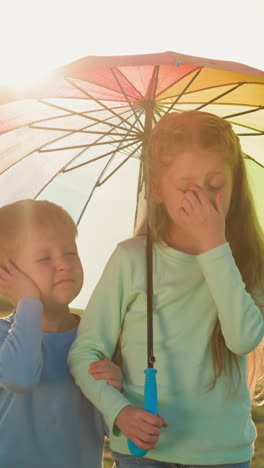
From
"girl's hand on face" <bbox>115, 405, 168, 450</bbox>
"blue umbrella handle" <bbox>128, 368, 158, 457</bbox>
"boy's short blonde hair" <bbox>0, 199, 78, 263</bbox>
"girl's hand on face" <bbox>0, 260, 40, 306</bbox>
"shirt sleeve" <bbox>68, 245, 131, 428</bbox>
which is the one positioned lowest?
"girl's hand on face" <bbox>115, 405, 168, 450</bbox>

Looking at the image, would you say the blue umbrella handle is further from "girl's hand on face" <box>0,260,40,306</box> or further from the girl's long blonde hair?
"girl's hand on face" <box>0,260,40,306</box>

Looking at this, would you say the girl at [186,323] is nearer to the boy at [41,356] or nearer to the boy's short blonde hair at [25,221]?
the boy at [41,356]

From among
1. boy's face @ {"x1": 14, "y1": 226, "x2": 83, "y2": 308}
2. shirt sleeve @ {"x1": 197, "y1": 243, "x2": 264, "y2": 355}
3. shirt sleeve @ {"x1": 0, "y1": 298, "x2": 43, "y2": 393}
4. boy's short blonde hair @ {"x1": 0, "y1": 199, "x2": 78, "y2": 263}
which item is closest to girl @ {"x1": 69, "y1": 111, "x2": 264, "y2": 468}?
shirt sleeve @ {"x1": 197, "y1": 243, "x2": 264, "y2": 355}

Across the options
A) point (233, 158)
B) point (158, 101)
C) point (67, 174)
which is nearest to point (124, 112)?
point (158, 101)

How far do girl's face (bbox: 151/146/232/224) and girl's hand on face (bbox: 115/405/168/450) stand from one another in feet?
2.26

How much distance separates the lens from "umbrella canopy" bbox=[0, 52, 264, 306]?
3293 millimetres

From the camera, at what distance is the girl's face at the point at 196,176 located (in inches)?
113

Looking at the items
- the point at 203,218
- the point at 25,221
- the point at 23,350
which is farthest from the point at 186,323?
the point at 25,221

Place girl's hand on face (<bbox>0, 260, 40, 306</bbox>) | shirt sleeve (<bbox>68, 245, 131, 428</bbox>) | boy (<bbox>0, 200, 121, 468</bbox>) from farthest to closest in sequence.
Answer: girl's hand on face (<bbox>0, 260, 40, 306</bbox>) < boy (<bbox>0, 200, 121, 468</bbox>) < shirt sleeve (<bbox>68, 245, 131, 428</bbox>)

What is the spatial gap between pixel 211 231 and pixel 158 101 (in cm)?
85

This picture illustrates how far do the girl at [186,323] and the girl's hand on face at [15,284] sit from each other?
13.2 inches

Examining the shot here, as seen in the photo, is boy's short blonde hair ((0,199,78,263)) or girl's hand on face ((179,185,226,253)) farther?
boy's short blonde hair ((0,199,78,263))

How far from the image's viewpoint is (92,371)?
2898 millimetres

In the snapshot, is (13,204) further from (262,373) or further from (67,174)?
(262,373)
